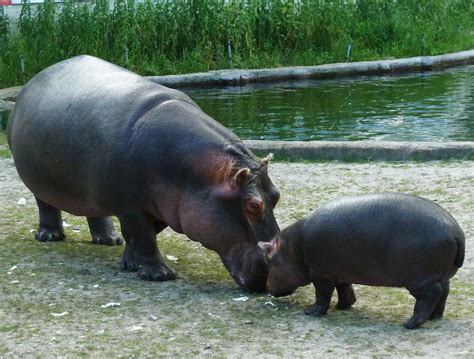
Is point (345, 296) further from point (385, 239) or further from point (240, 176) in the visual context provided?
point (240, 176)

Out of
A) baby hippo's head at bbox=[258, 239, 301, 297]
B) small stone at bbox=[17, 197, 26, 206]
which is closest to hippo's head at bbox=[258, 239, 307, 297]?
baby hippo's head at bbox=[258, 239, 301, 297]

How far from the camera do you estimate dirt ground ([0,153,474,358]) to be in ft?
13.8

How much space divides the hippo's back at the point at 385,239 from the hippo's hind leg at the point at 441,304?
0.07 m

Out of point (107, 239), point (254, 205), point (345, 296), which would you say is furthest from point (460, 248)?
point (107, 239)

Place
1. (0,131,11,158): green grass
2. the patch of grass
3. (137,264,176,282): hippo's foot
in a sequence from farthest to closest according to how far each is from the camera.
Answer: the patch of grass
(0,131,11,158): green grass
(137,264,176,282): hippo's foot

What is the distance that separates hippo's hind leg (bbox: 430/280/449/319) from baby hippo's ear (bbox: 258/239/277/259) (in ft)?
2.76

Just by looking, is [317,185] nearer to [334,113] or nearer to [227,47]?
[334,113]

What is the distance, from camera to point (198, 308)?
15.8ft

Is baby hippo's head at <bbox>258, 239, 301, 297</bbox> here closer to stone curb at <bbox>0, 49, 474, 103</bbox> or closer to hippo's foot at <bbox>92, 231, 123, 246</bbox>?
hippo's foot at <bbox>92, 231, 123, 246</bbox>

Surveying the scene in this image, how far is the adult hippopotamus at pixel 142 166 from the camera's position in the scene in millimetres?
5102

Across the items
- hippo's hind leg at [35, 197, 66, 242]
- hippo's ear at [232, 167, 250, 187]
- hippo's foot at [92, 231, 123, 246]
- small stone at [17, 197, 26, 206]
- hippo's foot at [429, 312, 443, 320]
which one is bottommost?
small stone at [17, 197, 26, 206]

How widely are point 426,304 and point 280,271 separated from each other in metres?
0.79

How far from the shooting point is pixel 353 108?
12258 mm

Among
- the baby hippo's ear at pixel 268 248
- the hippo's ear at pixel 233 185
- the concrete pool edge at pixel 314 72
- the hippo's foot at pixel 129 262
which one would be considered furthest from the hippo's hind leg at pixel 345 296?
the concrete pool edge at pixel 314 72
